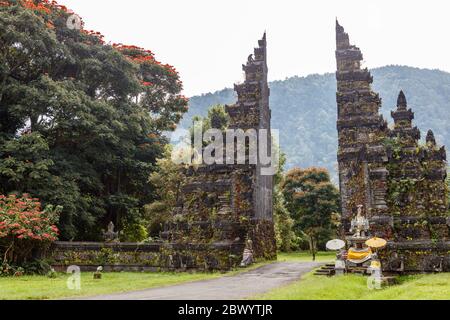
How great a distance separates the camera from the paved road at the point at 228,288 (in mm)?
12133

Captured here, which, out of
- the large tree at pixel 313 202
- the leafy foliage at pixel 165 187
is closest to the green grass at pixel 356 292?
the leafy foliage at pixel 165 187

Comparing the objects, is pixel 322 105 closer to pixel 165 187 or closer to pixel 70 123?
pixel 165 187

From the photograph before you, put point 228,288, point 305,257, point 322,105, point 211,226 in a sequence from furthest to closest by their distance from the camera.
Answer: point 322,105 → point 305,257 → point 211,226 → point 228,288

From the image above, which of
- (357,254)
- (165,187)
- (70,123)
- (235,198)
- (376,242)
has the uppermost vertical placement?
(70,123)

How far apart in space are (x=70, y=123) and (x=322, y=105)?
408 feet

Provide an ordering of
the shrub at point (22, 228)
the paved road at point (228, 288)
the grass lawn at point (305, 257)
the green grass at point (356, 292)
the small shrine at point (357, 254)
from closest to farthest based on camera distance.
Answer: the green grass at point (356, 292) < the paved road at point (228, 288) < the small shrine at point (357, 254) < the shrub at point (22, 228) < the grass lawn at point (305, 257)

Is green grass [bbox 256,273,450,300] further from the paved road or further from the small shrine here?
the small shrine

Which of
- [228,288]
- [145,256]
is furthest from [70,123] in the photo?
[228,288]

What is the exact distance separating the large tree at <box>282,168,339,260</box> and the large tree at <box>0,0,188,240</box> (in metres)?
18.2

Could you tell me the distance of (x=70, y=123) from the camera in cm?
2538

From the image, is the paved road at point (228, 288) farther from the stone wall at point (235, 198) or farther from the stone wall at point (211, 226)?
the stone wall at point (235, 198)

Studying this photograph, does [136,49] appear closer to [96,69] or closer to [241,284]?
[96,69]

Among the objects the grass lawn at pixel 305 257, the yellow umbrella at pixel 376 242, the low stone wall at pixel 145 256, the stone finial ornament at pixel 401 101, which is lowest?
the grass lawn at pixel 305 257

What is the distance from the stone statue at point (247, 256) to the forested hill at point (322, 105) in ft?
321
